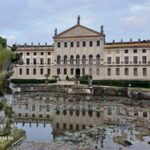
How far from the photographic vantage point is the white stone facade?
72688 mm

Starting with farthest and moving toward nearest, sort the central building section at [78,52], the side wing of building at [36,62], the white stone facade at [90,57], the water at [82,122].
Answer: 1. the side wing of building at [36,62]
2. the central building section at [78,52]
3. the white stone facade at [90,57]
4. the water at [82,122]


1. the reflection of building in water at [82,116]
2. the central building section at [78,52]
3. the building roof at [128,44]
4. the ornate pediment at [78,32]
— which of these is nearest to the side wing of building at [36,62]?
the central building section at [78,52]

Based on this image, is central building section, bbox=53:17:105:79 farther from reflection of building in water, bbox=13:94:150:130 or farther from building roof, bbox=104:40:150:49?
reflection of building in water, bbox=13:94:150:130

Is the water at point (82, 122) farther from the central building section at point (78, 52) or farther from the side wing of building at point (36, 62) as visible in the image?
the side wing of building at point (36, 62)

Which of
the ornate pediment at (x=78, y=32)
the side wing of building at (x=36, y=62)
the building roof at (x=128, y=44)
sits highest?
the ornate pediment at (x=78, y=32)

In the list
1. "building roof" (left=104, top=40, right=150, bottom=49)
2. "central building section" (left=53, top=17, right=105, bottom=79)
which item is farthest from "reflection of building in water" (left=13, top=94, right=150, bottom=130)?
"central building section" (left=53, top=17, right=105, bottom=79)

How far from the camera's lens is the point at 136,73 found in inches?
2862

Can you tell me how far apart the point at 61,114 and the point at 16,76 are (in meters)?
53.2

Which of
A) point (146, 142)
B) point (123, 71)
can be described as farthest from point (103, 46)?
point (146, 142)

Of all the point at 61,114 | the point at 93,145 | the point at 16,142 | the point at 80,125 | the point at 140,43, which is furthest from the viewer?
the point at 140,43

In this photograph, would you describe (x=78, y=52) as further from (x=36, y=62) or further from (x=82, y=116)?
(x=82, y=116)

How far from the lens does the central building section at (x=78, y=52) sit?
75.1 m

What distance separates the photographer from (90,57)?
250 feet

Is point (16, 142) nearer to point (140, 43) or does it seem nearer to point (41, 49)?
point (140, 43)
